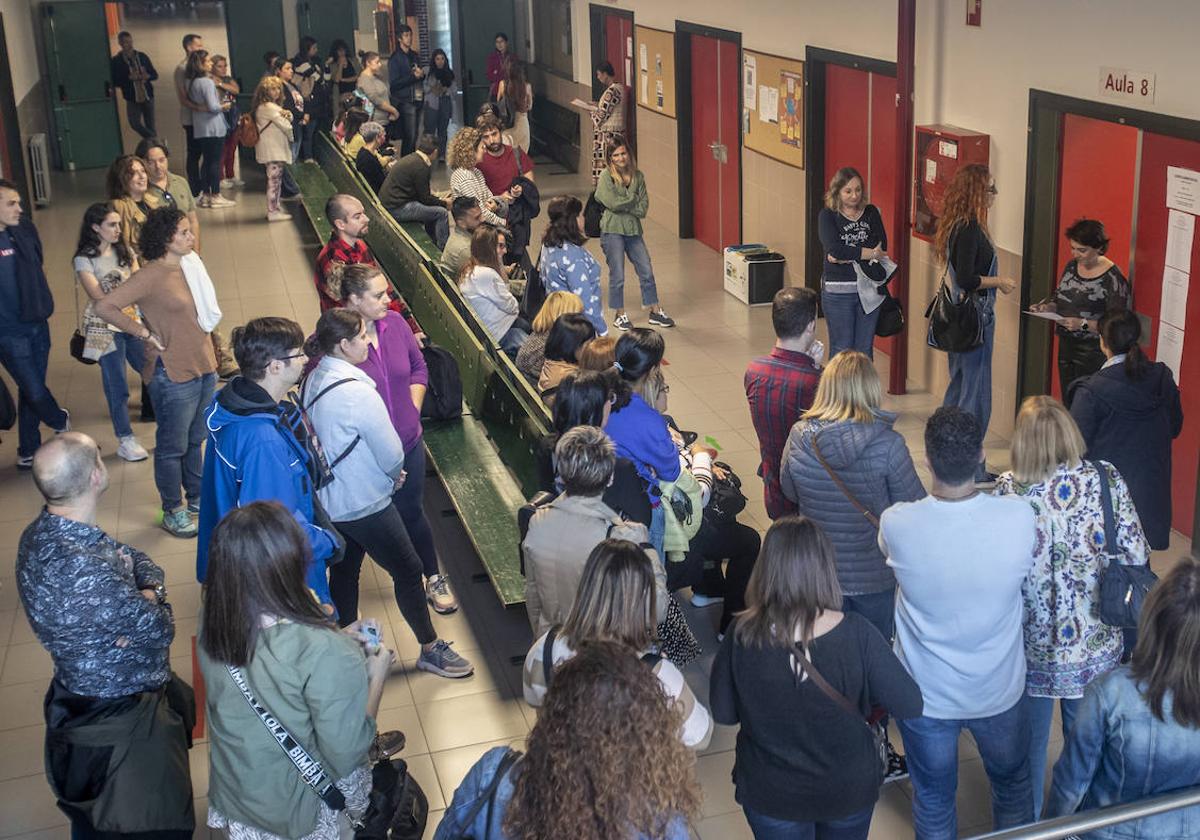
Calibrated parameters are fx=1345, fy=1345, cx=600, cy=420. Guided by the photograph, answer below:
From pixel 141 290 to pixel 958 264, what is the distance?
468 centimetres

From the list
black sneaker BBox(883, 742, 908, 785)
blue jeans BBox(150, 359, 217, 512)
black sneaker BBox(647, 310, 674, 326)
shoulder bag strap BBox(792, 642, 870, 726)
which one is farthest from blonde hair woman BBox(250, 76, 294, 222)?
shoulder bag strap BBox(792, 642, 870, 726)

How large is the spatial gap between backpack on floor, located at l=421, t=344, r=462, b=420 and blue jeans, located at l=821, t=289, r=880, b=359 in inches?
104

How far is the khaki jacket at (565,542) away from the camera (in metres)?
4.43

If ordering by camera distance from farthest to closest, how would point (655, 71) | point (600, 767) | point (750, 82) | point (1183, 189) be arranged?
point (655, 71), point (750, 82), point (1183, 189), point (600, 767)

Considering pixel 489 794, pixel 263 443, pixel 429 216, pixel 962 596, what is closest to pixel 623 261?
pixel 429 216

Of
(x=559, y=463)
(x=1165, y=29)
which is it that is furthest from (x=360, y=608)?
(x=1165, y=29)

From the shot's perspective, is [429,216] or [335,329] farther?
[429,216]

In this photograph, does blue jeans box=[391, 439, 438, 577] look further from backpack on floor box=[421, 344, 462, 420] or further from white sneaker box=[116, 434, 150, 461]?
Answer: white sneaker box=[116, 434, 150, 461]

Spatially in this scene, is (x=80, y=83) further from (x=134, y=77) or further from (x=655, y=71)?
(x=655, y=71)

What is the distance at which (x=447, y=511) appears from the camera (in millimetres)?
8023

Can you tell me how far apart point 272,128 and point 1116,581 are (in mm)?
13852

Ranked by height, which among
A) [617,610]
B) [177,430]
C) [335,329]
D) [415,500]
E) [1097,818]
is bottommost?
[177,430]

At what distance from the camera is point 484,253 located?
8.48m

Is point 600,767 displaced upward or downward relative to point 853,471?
upward
